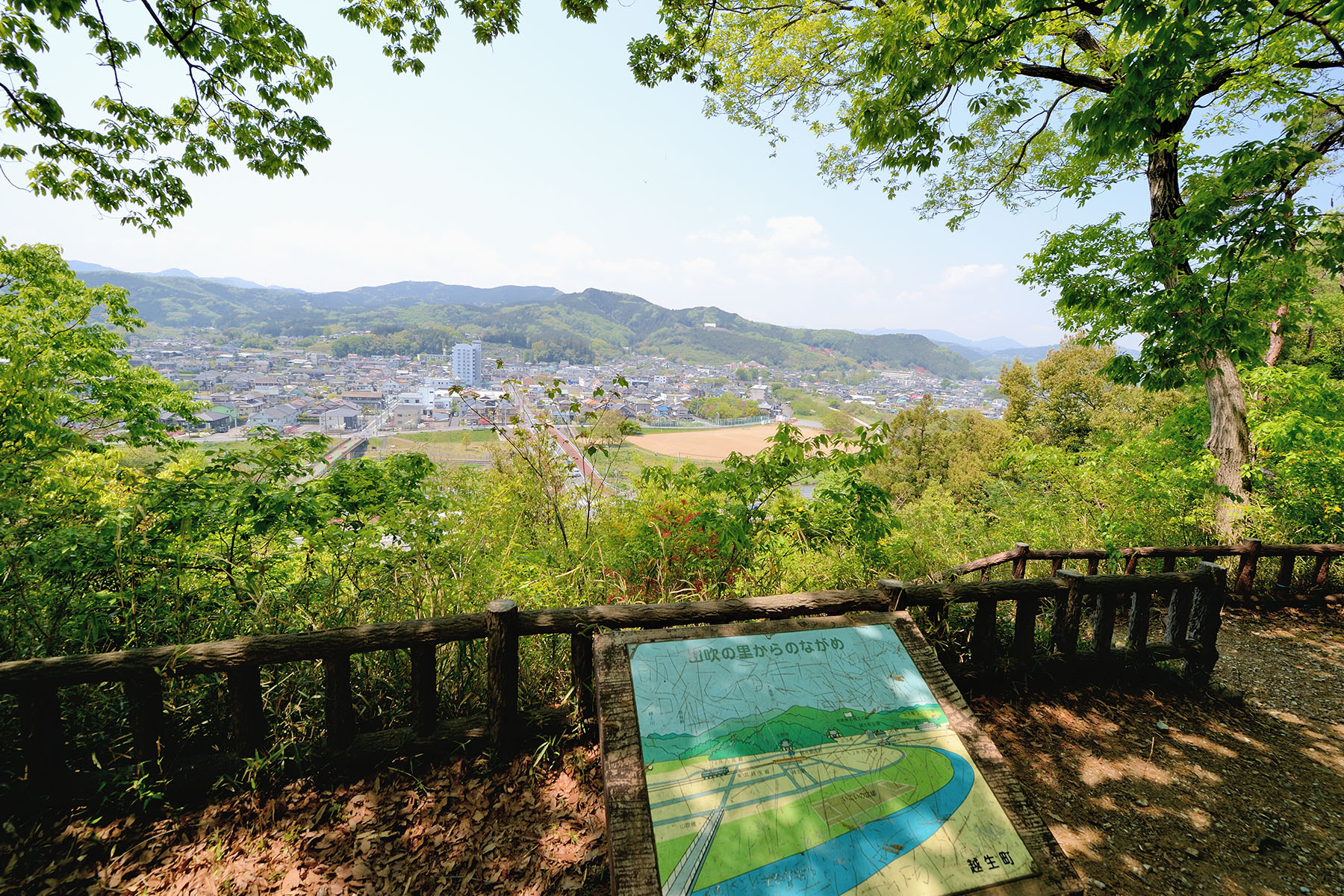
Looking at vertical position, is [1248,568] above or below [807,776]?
below

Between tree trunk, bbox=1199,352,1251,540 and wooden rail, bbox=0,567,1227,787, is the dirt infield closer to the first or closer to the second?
tree trunk, bbox=1199,352,1251,540

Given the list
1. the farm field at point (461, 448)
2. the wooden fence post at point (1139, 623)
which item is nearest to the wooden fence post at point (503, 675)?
the farm field at point (461, 448)

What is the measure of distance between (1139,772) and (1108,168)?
862 cm

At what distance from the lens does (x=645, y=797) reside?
1.76 meters

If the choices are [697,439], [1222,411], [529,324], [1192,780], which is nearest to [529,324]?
[529,324]

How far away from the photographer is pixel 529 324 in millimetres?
95438

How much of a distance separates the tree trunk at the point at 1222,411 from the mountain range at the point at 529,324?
4581 cm

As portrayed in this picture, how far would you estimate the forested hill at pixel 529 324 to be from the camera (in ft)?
203

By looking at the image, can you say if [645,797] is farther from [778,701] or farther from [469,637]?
[469,637]

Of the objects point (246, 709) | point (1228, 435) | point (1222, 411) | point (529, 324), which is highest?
point (529, 324)

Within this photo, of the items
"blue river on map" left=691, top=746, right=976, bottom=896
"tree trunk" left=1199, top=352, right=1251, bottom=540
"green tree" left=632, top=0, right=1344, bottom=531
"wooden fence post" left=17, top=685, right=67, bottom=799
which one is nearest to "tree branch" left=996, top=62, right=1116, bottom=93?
"green tree" left=632, top=0, right=1344, bottom=531

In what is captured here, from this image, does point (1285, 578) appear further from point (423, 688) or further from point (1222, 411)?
point (423, 688)

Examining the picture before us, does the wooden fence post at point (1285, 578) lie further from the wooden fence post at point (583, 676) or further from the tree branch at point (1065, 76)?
the wooden fence post at point (583, 676)

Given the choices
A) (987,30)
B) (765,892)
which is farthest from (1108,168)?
(765,892)
